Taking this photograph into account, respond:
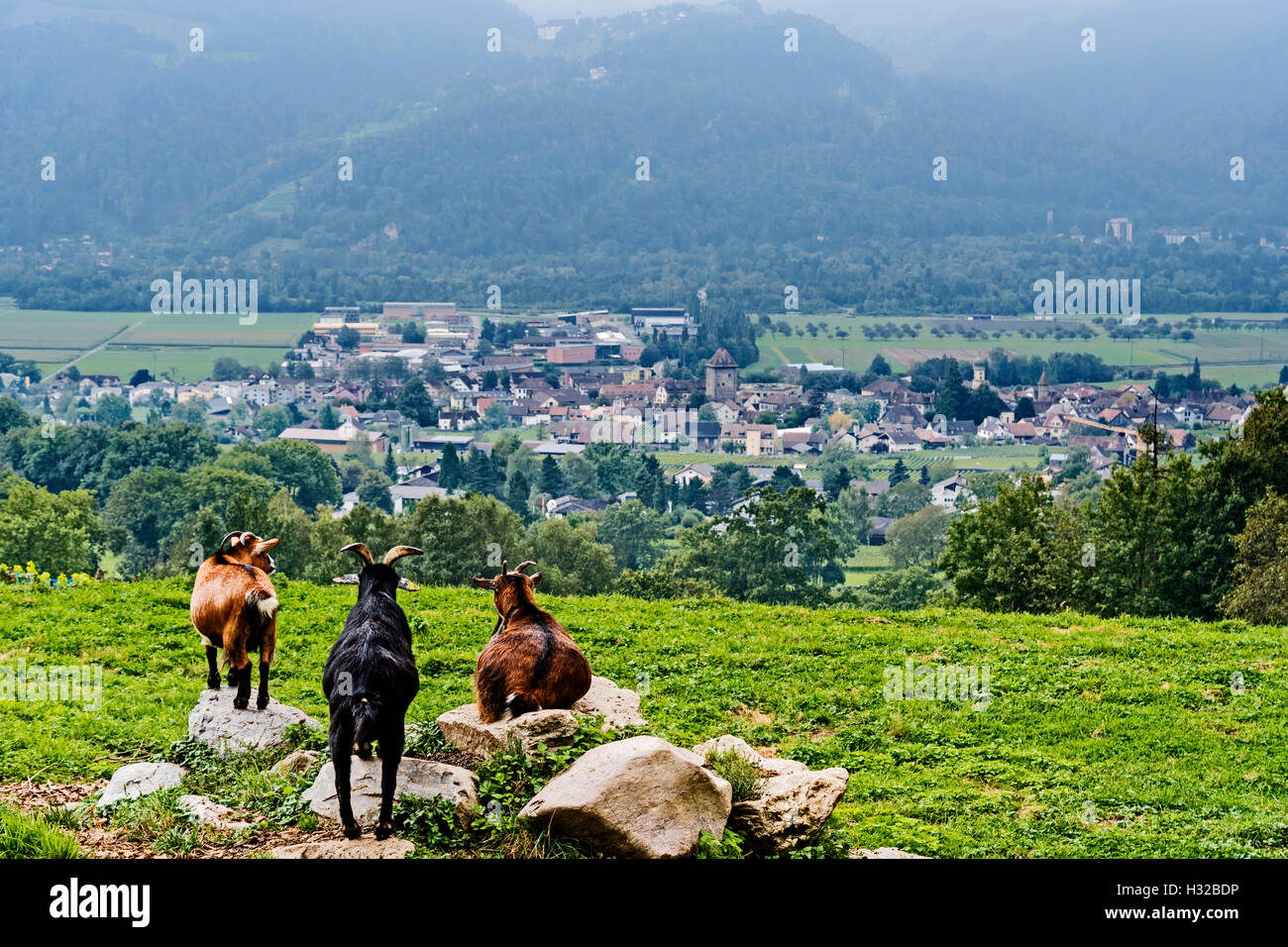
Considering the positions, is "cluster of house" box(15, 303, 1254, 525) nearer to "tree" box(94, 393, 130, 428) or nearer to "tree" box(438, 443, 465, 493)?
"tree" box(438, 443, 465, 493)

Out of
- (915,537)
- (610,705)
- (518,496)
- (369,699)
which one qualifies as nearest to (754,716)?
(610,705)

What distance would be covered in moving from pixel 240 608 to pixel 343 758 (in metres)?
2.45

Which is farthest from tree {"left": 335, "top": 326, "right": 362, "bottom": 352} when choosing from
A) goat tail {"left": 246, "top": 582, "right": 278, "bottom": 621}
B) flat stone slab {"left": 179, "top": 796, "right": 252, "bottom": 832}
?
flat stone slab {"left": 179, "top": 796, "right": 252, "bottom": 832}

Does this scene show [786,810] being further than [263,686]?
No

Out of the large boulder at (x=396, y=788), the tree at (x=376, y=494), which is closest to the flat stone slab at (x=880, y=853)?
the large boulder at (x=396, y=788)

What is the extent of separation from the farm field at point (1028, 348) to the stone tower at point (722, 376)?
1694 centimetres

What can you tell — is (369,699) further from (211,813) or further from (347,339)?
(347,339)

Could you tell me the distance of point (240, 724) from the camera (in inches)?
360

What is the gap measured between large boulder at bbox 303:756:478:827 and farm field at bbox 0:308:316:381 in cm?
15153

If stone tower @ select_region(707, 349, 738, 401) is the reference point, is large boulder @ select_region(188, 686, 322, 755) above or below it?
below

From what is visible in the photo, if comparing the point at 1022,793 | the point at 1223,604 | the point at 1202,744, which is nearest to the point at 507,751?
the point at 1022,793

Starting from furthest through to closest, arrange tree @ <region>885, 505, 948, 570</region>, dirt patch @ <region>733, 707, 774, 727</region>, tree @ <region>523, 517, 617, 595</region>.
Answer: tree @ <region>885, 505, 948, 570</region> → tree @ <region>523, 517, 617, 595</region> → dirt patch @ <region>733, 707, 774, 727</region>

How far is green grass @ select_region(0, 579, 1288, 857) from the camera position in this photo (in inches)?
347
